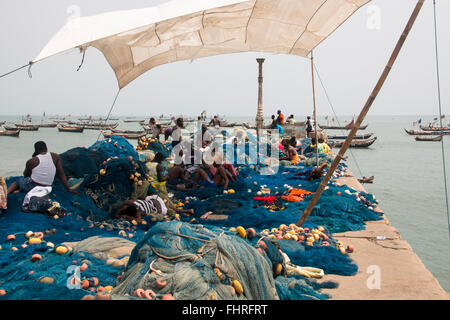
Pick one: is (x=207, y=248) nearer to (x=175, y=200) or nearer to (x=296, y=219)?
(x=296, y=219)

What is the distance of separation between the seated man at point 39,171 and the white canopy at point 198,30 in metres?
1.94

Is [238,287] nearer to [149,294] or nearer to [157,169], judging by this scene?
[149,294]

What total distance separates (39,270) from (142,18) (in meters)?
3.21

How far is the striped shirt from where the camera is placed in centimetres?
541

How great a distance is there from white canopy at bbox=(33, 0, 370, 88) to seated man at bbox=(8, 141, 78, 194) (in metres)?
1.94

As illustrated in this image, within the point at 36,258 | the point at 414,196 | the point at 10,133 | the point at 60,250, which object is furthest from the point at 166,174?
the point at 10,133

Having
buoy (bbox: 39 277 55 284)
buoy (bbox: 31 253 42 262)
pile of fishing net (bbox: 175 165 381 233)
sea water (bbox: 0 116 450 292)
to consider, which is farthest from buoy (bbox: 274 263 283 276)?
sea water (bbox: 0 116 450 292)

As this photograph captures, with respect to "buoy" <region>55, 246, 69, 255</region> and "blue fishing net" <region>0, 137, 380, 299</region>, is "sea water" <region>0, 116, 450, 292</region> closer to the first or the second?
"blue fishing net" <region>0, 137, 380, 299</region>

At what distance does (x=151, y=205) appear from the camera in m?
5.55

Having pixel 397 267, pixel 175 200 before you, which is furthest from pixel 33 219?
pixel 397 267

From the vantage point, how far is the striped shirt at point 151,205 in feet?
17.7

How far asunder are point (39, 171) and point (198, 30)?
3487 mm

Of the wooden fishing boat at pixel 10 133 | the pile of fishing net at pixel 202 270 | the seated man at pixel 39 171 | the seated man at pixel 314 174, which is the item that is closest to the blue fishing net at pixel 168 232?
the pile of fishing net at pixel 202 270
